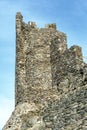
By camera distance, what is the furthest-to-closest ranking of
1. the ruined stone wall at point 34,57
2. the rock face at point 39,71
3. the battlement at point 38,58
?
the ruined stone wall at point 34,57 < the battlement at point 38,58 < the rock face at point 39,71

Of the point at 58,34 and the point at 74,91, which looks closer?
the point at 74,91

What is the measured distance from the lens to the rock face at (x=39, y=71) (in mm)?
19297

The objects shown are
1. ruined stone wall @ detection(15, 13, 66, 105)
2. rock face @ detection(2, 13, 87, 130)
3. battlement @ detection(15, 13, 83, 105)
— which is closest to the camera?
rock face @ detection(2, 13, 87, 130)

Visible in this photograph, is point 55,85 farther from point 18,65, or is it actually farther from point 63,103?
point 63,103

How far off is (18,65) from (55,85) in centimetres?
277

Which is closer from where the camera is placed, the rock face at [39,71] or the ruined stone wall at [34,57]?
the rock face at [39,71]

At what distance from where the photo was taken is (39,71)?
2473 cm

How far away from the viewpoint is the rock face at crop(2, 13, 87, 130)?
19297 mm

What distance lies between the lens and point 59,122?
16.4 meters

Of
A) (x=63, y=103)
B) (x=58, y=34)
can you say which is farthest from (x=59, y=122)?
(x=58, y=34)

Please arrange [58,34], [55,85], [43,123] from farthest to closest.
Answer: [58,34]
[55,85]
[43,123]

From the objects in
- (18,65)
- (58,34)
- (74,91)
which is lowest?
(74,91)

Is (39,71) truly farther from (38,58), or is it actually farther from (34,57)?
(34,57)

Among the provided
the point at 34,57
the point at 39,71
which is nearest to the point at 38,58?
the point at 34,57
